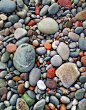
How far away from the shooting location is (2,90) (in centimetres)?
103

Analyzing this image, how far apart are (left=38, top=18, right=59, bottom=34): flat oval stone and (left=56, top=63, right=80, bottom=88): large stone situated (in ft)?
1.13

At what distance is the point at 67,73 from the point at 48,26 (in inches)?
18.0

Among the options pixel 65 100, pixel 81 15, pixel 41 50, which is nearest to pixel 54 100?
pixel 65 100

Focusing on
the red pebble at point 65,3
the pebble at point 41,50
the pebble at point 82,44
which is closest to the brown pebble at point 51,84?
the pebble at point 41,50

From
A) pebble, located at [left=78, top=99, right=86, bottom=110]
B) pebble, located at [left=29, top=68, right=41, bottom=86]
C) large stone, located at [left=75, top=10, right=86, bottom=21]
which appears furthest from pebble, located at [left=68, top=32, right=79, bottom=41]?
pebble, located at [left=78, top=99, right=86, bottom=110]

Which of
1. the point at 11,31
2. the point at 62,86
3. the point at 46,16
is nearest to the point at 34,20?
the point at 46,16

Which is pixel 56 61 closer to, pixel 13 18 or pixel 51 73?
pixel 51 73

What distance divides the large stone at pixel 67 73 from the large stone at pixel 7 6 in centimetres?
72

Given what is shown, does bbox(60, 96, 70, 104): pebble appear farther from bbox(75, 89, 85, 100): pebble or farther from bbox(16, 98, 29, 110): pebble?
bbox(16, 98, 29, 110): pebble

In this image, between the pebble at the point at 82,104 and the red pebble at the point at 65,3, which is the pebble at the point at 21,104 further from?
the red pebble at the point at 65,3

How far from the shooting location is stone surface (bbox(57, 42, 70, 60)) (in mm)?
1079

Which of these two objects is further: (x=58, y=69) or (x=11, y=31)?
(x=11, y=31)

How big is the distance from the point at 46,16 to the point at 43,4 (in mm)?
130

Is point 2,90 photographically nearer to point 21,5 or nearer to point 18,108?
point 18,108
